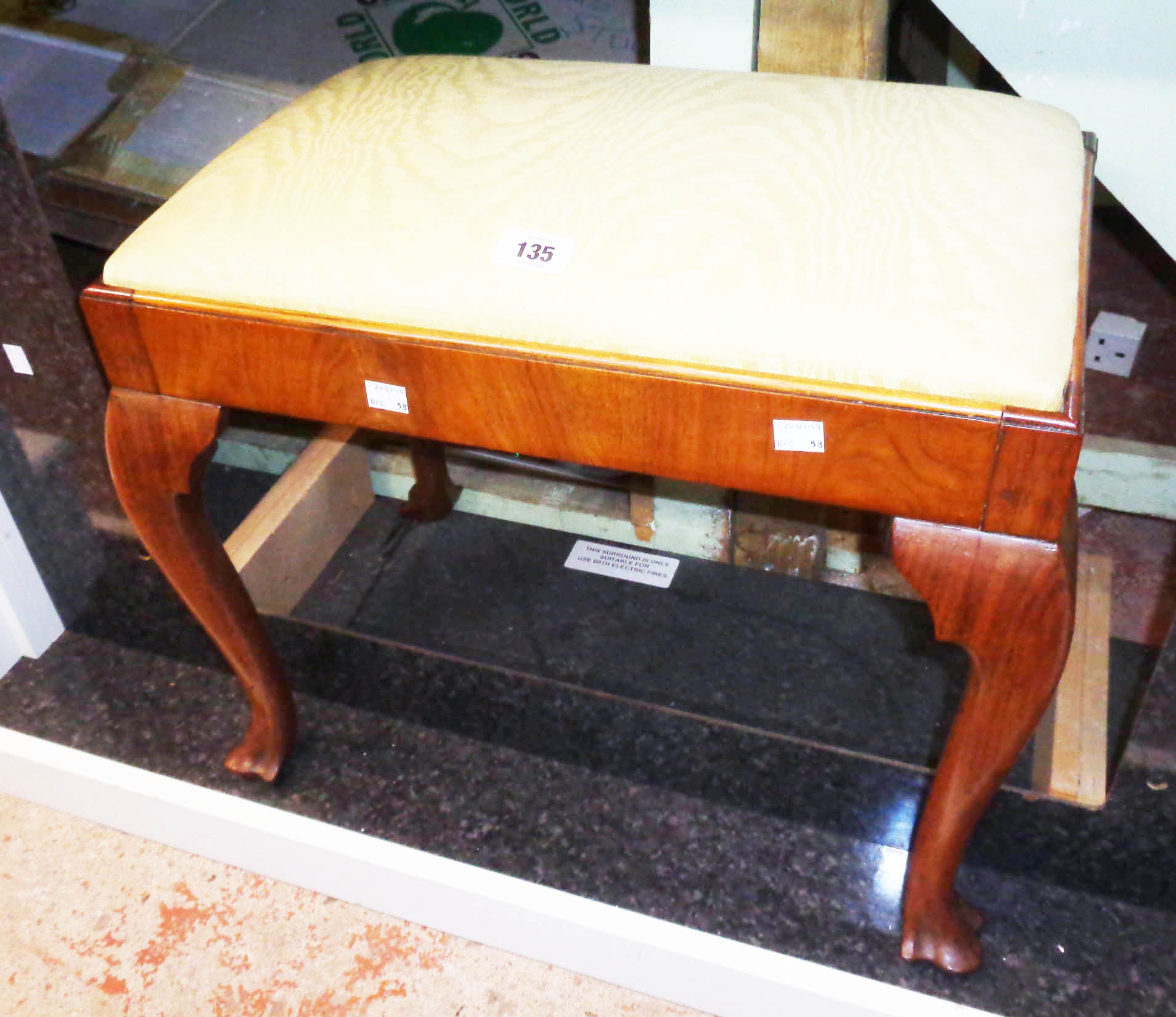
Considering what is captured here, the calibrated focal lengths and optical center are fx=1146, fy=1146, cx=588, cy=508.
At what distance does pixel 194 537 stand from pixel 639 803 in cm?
44

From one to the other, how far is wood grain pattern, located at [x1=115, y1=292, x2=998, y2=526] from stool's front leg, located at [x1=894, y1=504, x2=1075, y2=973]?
0.02 meters

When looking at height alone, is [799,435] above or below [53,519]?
above

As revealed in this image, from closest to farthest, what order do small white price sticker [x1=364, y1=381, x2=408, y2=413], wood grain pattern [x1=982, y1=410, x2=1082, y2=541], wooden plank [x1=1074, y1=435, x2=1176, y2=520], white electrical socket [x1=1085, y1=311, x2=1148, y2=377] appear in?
wood grain pattern [x1=982, y1=410, x2=1082, y2=541] → small white price sticker [x1=364, y1=381, x2=408, y2=413] → wooden plank [x1=1074, y1=435, x2=1176, y2=520] → white electrical socket [x1=1085, y1=311, x2=1148, y2=377]

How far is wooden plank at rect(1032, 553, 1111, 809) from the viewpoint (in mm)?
939

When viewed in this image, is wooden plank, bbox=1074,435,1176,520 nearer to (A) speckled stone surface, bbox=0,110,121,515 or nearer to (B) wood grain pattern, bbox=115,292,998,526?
(B) wood grain pattern, bbox=115,292,998,526

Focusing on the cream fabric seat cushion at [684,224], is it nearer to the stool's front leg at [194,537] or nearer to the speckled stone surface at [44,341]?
the stool's front leg at [194,537]

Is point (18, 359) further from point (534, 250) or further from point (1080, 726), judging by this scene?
point (1080, 726)

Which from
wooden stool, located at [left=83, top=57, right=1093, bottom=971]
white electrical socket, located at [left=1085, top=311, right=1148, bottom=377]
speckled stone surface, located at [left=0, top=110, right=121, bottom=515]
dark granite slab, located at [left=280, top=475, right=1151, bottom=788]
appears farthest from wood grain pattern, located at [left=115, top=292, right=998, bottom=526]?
white electrical socket, located at [left=1085, top=311, right=1148, bottom=377]

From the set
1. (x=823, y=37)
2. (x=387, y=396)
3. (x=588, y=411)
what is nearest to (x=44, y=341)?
(x=387, y=396)

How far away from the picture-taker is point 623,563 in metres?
1.22

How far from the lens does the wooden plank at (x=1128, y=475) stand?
3.45 feet

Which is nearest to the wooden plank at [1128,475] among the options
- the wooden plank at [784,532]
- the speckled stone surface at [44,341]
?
the wooden plank at [784,532]

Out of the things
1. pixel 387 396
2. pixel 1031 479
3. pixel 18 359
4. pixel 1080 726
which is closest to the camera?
pixel 1031 479

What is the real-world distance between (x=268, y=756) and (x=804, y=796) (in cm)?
48
